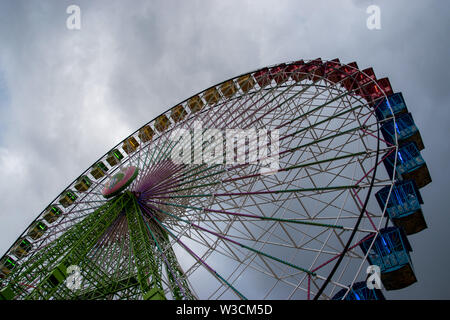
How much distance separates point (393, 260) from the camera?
11734 mm

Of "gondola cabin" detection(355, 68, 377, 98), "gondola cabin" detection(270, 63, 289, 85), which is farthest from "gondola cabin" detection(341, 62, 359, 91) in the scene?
"gondola cabin" detection(270, 63, 289, 85)

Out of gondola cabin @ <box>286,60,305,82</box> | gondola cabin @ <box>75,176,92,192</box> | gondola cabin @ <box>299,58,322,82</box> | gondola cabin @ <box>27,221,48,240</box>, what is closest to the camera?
gondola cabin @ <box>299,58,322,82</box>

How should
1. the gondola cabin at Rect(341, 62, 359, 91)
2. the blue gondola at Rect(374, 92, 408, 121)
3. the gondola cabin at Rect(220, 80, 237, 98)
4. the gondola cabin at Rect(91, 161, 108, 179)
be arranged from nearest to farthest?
the blue gondola at Rect(374, 92, 408, 121) → the gondola cabin at Rect(341, 62, 359, 91) → the gondola cabin at Rect(220, 80, 237, 98) → the gondola cabin at Rect(91, 161, 108, 179)

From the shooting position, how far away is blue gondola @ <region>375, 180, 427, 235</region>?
42.2 ft

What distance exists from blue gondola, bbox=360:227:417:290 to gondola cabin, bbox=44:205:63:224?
2022 cm

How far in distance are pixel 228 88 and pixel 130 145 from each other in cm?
826

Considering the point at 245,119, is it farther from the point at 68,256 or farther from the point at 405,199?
the point at 68,256

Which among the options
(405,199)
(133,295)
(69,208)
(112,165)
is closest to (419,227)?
(405,199)

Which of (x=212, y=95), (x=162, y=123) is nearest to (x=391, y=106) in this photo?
(x=212, y=95)

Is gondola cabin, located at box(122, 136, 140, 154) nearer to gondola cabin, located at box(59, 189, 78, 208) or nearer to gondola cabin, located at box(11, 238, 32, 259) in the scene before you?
gondola cabin, located at box(59, 189, 78, 208)

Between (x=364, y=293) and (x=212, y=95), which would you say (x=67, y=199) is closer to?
(x=212, y=95)

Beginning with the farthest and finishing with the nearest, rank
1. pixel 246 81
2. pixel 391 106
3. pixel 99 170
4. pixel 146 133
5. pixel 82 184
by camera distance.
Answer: pixel 99 170, pixel 82 184, pixel 146 133, pixel 246 81, pixel 391 106

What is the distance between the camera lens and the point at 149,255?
1249 centimetres

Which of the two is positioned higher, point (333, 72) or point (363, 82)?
point (333, 72)
